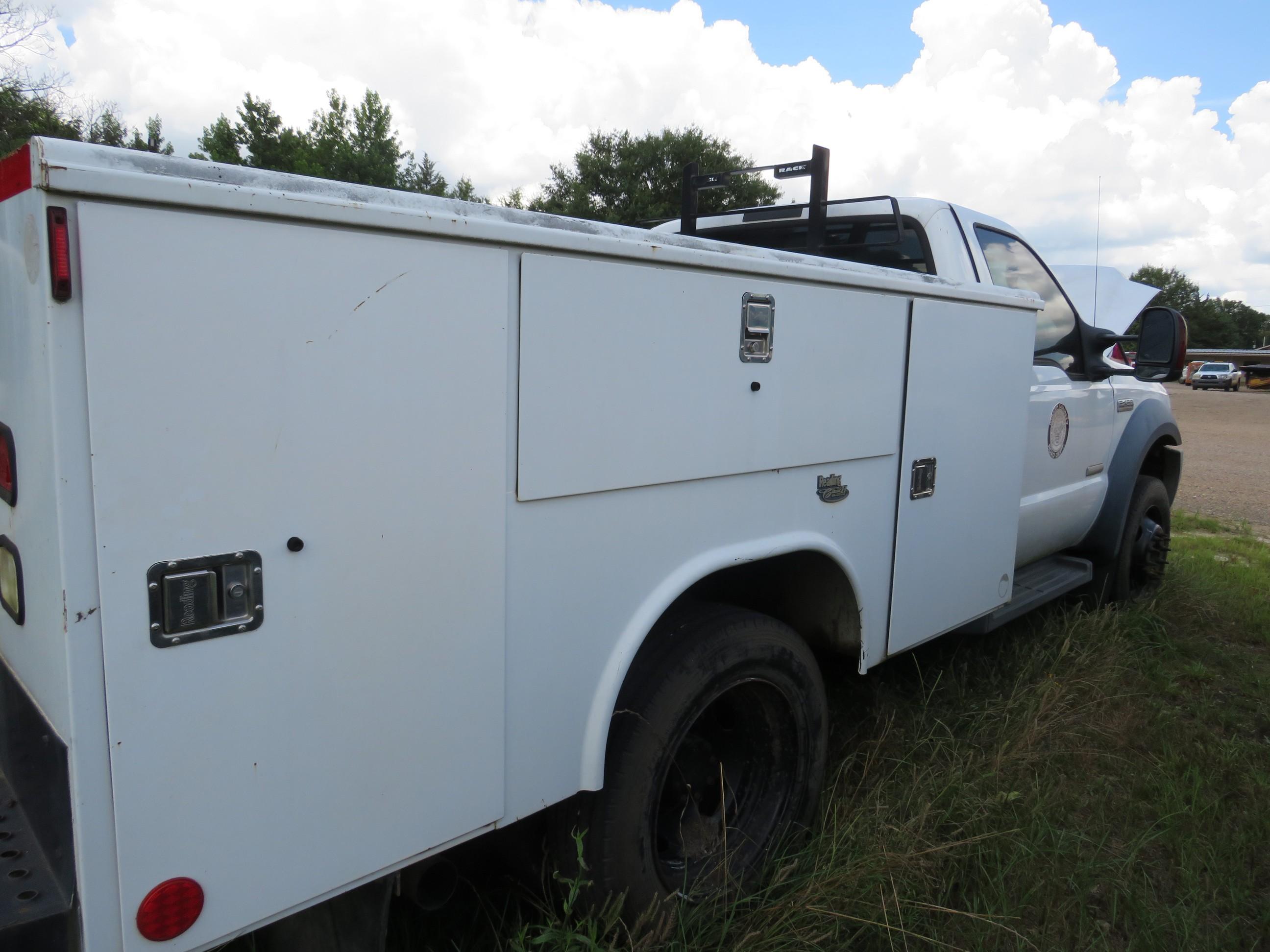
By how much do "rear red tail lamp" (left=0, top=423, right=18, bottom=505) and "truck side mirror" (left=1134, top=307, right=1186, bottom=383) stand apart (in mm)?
4370

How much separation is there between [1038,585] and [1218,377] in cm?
4533

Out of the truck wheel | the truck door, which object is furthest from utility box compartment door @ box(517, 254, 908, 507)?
the truck door

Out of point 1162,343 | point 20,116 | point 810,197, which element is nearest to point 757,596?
point 810,197

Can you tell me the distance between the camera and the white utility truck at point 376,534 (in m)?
1.26

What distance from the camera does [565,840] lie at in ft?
6.58

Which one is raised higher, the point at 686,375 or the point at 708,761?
the point at 686,375

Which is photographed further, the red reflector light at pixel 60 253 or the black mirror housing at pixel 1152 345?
the black mirror housing at pixel 1152 345

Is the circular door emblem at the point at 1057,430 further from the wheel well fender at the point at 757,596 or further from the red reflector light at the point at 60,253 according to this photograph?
the red reflector light at the point at 60,253

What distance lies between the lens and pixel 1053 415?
3.96 m

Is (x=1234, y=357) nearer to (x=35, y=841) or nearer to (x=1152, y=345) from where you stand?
(x=1152, y=345)

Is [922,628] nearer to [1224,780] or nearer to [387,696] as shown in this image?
[1224,780]

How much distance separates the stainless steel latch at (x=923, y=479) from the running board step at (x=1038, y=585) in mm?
672

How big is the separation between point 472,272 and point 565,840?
120 cm

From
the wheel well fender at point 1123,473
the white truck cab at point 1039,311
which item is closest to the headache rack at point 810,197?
the white truck cab at point 1039,311
